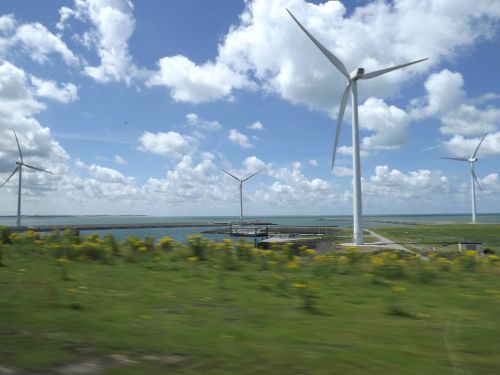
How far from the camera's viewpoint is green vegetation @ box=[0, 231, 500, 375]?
159 inches

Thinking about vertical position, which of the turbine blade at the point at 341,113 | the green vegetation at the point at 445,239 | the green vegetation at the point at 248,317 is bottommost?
the green vegetation at the point at 445,239

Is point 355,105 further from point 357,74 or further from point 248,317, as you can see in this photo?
point 248,317

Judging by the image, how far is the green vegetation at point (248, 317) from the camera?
159 inches

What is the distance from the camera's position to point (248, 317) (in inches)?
224

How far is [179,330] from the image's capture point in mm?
4973

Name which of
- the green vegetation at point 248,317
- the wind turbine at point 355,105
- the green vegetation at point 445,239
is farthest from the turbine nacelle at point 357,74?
the green vegetation at point 248,317

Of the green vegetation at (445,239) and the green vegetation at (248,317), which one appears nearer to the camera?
the green vegetation at (248,317)

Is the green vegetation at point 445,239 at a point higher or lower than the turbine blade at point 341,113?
lower

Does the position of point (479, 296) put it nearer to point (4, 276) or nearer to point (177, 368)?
point (177, 368)

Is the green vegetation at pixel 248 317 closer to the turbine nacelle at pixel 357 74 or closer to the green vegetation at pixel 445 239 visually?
the green vegetation at pixel 445 239

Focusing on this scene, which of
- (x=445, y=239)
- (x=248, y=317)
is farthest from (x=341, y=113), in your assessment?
(x=248, y=317)

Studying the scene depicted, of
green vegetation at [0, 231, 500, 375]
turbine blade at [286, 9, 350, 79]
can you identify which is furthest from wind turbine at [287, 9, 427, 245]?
green vegetation at [0, 231, 500, 375]

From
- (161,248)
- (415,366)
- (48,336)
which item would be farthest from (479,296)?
(161,248)

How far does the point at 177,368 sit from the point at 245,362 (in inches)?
26.3
